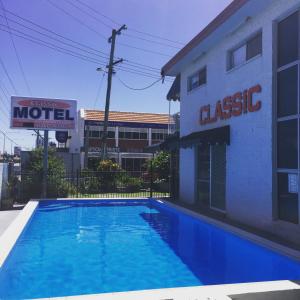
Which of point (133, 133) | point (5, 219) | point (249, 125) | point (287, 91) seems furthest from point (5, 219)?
point (133, 133)

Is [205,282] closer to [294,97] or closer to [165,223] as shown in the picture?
[294,97]

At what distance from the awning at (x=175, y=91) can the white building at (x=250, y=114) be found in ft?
12.3

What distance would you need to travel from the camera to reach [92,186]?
21.7 meters

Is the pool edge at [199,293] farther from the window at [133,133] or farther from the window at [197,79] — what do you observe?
the window at [133,133]

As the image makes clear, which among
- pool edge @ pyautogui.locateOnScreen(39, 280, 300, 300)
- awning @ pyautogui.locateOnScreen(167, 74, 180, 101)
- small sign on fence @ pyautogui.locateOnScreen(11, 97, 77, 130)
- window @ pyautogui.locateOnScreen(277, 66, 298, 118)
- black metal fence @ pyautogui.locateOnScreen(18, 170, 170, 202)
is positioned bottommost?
pool edge @ pyautogui.locateOnScreen(39, 280, 300, 300)

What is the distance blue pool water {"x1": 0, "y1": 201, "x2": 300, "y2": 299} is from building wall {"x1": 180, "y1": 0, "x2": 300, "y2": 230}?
1.37 m

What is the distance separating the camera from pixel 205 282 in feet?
22.7

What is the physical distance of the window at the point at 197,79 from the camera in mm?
15883

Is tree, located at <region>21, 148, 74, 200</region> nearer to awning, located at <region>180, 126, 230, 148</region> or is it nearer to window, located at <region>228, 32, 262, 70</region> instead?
awning, located at <region>180, 126, 230, 148</region>

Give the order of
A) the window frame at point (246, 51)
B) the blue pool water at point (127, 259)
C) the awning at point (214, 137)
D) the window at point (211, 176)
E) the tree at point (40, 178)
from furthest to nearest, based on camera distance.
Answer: the tree at point (40, 178), the window at point (211, 176), the awning at point (214, 137), the window frame at point (246, 51), the blue pool water at point (127, 259)

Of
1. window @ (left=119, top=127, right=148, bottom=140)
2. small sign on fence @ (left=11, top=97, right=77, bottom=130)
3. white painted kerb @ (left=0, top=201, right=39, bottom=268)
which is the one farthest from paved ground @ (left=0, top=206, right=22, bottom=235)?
window @ (left=119, top=127, right=148, bottom=140)

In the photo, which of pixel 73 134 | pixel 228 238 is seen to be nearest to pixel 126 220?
pixel 228 238

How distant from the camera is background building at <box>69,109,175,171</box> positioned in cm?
4184

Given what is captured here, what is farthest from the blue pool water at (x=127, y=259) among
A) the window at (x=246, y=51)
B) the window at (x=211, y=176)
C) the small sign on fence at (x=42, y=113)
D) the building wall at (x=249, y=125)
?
the small sign on fence at (x=42, y=113)
